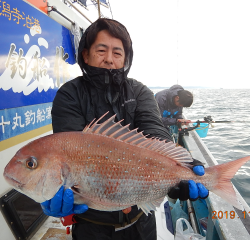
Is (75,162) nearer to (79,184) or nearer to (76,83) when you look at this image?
(79,184)

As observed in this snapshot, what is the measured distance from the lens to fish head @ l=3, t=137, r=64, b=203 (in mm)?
1293

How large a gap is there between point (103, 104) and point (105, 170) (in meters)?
0.84

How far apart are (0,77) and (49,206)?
1.78 metres

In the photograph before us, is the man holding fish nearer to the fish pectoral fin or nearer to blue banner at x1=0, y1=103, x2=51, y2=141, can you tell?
the fish pectoral fin

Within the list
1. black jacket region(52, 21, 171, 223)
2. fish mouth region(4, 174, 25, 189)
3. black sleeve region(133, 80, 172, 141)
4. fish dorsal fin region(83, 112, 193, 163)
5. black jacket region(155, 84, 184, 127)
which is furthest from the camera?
black jacket region(155, 84, 184, 127)

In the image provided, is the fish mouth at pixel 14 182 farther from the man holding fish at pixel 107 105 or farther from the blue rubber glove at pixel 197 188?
the blue rubber glove at pixel 197 188

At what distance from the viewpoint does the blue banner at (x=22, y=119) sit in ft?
7.47

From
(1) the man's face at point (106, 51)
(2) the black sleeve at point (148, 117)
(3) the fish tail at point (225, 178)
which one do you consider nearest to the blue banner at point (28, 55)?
(1) the man's face at point (106, 51)

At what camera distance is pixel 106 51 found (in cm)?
204

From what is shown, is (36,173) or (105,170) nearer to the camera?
(36,173)

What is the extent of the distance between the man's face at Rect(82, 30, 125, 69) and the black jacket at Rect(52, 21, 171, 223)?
0.11 meters

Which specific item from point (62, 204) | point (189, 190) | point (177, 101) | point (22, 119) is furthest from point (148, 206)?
point (177, 101)
